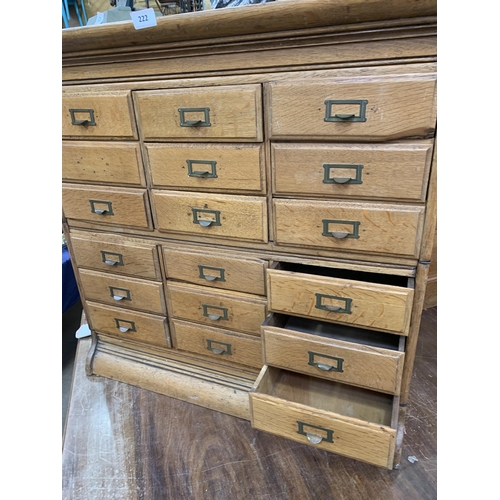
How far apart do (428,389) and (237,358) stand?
28.9 inches

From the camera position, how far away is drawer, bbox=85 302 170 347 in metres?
1.46

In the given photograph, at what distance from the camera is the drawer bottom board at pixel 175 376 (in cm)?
138

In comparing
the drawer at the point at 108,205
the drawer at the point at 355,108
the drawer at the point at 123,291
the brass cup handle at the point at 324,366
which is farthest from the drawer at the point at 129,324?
the drawer at the point at 355,108

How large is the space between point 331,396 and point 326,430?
10.5 inches

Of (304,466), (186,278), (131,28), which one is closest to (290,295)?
(186,278)

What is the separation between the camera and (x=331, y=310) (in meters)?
1.06

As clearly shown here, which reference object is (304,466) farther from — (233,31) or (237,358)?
(233,31)

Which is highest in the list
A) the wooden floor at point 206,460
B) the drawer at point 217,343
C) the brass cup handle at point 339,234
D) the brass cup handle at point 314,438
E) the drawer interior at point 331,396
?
the brass cup handle at point 339,234

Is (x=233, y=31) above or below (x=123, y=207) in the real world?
above

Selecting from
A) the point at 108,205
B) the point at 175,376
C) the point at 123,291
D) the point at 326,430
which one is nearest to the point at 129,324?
the point at 123,291

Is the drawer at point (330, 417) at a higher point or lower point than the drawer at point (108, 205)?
lower

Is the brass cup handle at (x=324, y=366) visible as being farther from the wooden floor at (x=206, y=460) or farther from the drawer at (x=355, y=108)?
the drawer at (x=355, y=108)

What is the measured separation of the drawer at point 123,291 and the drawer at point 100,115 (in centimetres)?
52

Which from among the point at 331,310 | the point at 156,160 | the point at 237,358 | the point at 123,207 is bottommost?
the point at 237,358
